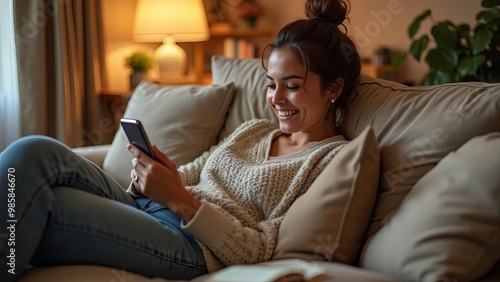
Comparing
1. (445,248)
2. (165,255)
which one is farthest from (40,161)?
(445,248)

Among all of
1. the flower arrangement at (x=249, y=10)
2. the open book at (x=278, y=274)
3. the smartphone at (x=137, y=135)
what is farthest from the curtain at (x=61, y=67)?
the open book at (x=278, y=274)

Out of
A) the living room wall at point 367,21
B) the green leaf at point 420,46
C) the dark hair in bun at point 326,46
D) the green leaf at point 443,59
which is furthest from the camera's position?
the living room wall at point 367,21

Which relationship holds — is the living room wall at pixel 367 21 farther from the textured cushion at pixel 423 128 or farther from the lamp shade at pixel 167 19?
the textured cushion at pixel 423 128

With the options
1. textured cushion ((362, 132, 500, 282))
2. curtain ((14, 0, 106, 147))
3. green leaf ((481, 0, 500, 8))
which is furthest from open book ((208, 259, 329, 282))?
curtain ((14, 0, 106, 147))

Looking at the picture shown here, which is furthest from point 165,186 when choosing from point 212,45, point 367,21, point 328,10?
point 212,45

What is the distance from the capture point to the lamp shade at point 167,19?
3.34 metres

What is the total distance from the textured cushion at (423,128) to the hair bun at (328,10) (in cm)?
33

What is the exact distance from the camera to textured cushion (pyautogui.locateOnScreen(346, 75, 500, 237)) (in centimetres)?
134

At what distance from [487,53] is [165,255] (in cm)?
187

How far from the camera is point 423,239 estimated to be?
1.15m

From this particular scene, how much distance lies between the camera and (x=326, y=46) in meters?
1.63

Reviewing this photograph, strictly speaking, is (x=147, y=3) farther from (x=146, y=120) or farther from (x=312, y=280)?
(x=312, y=280)

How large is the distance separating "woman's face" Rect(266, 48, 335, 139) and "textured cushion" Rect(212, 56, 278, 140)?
315 mm

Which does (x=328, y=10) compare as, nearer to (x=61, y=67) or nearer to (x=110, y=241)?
(x=110, y=241)
